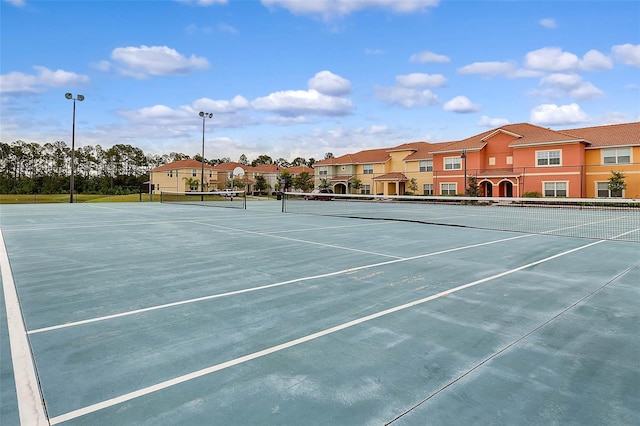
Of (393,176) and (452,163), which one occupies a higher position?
(452,163)

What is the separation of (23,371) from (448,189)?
4203 cm

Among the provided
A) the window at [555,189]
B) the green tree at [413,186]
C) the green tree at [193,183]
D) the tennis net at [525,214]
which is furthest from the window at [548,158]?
the green tree at [193,183]

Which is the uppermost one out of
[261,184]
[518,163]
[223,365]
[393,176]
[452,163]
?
[452,163]

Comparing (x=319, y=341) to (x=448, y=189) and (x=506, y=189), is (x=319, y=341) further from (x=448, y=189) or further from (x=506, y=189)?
(x=448, y=189)

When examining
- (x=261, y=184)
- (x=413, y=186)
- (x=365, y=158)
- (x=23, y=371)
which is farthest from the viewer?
(x=261, y=184)

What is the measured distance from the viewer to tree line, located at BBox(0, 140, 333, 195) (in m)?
65.6

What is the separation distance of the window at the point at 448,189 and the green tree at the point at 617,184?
13777mm

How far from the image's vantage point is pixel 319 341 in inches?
133

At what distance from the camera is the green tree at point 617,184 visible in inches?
1118

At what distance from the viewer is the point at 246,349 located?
3.22 meters

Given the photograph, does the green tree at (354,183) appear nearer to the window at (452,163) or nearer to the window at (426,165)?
the window at (426,165)

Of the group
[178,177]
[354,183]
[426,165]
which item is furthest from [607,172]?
[178,177]

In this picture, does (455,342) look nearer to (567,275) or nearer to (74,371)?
(74,371)

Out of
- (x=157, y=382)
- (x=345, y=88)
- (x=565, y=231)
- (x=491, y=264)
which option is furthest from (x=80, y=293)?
(x=345, y=88)
